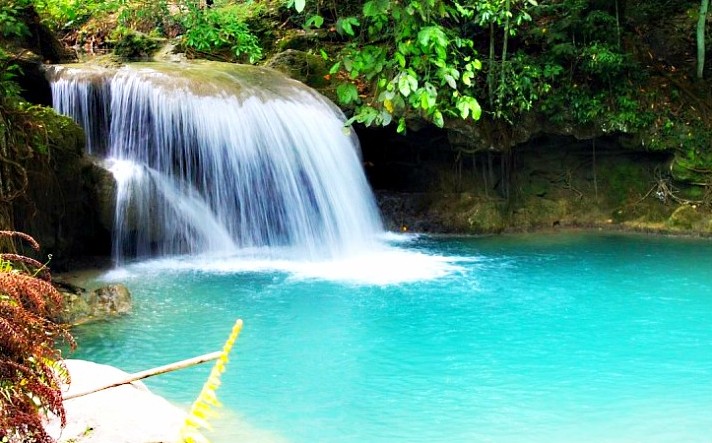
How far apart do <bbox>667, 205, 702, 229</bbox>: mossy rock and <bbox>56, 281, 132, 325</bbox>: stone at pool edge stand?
25.9 ft

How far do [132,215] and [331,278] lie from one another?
2.61 m

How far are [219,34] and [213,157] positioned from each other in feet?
9.67

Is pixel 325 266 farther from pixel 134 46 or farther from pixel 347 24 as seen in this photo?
pixel 134 46

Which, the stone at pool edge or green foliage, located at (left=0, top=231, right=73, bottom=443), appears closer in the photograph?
green foliage, located at (left=0, top=231, right=73, bottom=443)

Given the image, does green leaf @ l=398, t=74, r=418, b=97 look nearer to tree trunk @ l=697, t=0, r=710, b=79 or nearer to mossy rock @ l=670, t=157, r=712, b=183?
mossy rock @ l=670, t=157, r=712, b=183

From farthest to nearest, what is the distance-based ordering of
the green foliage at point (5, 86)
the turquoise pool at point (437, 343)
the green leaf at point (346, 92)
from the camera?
the green foliage at point (5, 86)
the turquoise pool at point (437, 343)
the green leaf at point (346, 92)

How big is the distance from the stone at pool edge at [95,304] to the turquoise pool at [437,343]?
0.58 feet

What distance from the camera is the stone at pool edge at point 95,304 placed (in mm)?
6570

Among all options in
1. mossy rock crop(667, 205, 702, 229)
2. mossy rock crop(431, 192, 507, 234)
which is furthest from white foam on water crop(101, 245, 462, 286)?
mossy rock crop(667, 205, 702, 229)

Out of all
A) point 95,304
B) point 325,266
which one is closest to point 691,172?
point 325,266

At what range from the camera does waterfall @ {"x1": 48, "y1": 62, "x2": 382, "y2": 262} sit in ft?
31.0

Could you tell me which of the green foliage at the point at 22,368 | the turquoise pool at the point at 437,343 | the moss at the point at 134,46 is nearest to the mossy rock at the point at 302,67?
the moss at the point at 134,46

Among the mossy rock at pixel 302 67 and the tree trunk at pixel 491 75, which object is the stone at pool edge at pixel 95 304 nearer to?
the mossy rock at pixel 302 67

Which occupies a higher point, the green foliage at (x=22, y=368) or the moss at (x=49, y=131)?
the moss at (x=49, y=131)
